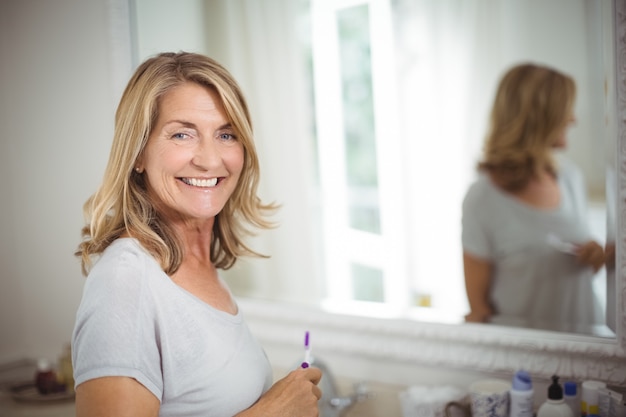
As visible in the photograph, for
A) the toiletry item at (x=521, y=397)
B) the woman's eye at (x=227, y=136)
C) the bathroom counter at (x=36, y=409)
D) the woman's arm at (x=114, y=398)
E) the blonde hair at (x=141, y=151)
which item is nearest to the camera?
the woman's arm at (x=114, y=398)

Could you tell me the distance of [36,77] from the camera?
74.4 inches

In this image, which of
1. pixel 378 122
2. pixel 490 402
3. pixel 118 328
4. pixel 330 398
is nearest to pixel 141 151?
pixel 118 328

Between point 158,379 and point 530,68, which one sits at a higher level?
point 530,68

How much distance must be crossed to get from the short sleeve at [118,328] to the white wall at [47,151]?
94 cm

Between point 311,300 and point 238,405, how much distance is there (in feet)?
1.94

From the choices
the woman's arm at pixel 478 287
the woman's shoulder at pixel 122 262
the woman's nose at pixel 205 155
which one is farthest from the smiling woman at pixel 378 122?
the woman's shoulder at pixel 122 262

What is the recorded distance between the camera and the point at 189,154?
1.09 metres

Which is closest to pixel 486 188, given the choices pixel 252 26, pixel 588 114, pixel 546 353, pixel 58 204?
pixel 588 114

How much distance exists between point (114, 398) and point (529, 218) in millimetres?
906

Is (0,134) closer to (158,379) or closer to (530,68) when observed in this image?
(158,379)

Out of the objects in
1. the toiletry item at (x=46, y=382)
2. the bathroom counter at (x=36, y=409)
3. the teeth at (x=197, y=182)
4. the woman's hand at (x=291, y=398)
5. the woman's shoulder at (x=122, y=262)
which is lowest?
the bathroom counter at (x=36, y=409)

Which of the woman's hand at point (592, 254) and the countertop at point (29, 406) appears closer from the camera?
the woman's hand at point (592, 254)

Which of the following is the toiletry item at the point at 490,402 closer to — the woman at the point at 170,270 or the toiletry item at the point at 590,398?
the toiletry item at the point at 590,398

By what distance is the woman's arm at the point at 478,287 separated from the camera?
1417 millimetres
